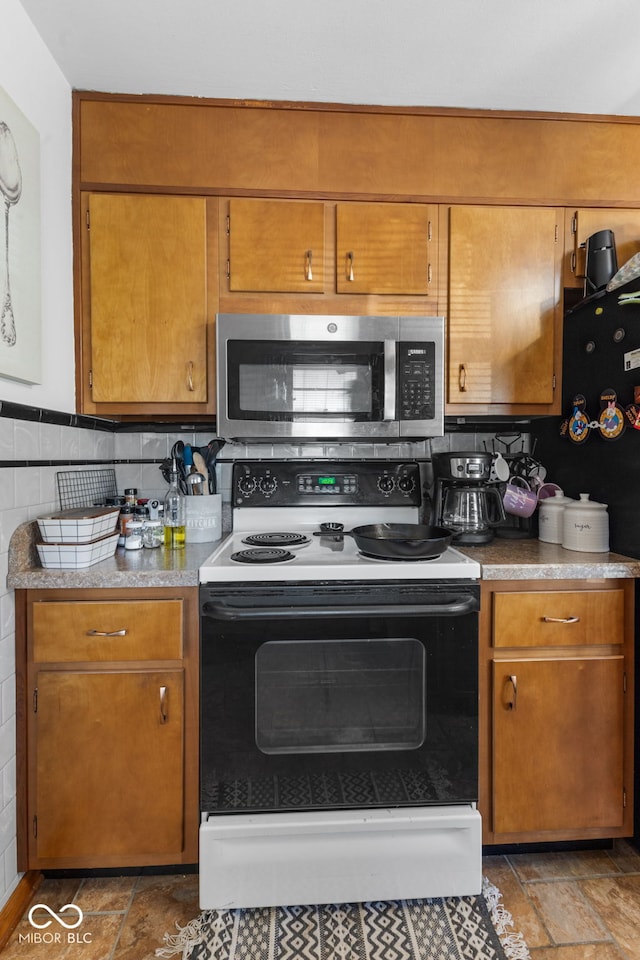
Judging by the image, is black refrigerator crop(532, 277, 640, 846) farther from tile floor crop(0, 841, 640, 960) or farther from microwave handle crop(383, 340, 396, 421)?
microwave handle crop(383, 340, 396, 421)

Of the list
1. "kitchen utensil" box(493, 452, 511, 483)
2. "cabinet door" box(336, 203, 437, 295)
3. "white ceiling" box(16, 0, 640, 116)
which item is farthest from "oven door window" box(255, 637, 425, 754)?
"white ceiling" box(16, 0, 640, 116)

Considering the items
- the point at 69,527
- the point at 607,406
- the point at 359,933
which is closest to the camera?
the point at 359,933

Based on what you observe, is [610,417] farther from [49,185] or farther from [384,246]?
[49,185]

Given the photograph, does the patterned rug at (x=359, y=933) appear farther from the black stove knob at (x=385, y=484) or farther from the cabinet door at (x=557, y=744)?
the black stove knob at (x=385, y=484)

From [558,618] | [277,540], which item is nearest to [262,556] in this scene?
[277,540]

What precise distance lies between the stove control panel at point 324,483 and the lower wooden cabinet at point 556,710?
2.09ft

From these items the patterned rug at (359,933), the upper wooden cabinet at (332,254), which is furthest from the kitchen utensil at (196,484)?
the patterned rug at (359,933)

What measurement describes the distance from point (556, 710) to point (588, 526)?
1.93ft

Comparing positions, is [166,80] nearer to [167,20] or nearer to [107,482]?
[167,20]

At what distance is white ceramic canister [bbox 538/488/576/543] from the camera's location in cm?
177

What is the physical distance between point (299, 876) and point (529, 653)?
0.90 metres

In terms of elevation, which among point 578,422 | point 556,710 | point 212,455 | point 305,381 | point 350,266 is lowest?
point 556,710

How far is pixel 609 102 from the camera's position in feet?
5.67

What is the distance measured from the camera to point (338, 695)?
1.42 m
